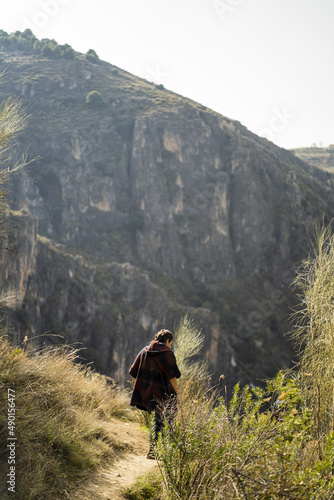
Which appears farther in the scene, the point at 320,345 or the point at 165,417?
the point at 320,345

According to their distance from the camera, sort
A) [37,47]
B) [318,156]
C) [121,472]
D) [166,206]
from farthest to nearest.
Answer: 1. [318,156]
2. [37,47]
3. [166,206]
4. [121,472]

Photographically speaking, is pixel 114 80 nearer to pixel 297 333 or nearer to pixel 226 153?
pixel 226 153

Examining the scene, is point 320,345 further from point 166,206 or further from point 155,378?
point 166,206

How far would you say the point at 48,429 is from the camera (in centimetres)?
312

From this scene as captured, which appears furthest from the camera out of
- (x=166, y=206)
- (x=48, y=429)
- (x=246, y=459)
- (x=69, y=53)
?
(x=69, y=53)

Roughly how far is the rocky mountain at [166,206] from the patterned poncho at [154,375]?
46.3 metres

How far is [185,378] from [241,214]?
72.6 m

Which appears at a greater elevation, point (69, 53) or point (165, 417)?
point (69, 53)

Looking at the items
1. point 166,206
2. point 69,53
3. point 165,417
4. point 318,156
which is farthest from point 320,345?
point 318,156

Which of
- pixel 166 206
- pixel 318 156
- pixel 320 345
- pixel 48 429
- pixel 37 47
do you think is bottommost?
pixel 48 429

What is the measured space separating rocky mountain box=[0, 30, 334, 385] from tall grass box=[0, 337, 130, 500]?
4641 centimetres

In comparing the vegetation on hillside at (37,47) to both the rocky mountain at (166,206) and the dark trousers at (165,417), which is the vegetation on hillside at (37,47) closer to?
the rocky mountain at (166,206)

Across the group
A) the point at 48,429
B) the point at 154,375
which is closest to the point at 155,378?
the point at 154,375

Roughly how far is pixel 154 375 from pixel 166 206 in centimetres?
6998
